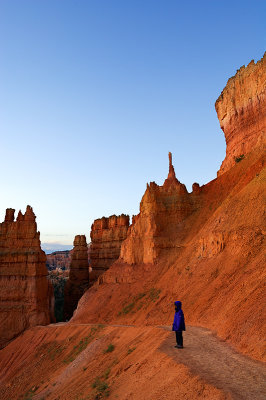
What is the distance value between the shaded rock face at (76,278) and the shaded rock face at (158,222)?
21.0 m

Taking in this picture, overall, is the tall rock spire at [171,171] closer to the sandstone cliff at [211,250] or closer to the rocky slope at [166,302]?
the rocky slope at [166,302]

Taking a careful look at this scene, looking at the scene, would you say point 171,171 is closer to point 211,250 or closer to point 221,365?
point 211,250

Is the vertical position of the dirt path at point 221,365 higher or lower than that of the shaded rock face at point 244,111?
lower

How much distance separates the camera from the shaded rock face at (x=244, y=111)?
32.2 metres

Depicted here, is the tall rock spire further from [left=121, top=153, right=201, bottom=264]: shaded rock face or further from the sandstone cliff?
[left=121, top=153, right=201, bottom=264]: shaded rock face

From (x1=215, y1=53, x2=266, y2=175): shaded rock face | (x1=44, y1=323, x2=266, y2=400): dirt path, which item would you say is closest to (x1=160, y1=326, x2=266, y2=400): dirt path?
(x1=44, y1=323, x2=266, y2=400): dirt path

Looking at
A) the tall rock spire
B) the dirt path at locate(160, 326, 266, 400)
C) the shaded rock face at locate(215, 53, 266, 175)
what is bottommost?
the dirt path at locate(160, 326, 266, 400)

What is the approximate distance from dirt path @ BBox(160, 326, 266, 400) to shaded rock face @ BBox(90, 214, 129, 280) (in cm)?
3872

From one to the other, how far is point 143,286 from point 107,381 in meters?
→ 17.0

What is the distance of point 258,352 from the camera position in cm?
1001

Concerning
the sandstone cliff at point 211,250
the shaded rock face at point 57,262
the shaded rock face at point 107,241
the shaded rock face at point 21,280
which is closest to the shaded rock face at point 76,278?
the shaded rock face at point 107,241

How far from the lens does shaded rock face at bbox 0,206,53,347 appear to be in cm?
3338

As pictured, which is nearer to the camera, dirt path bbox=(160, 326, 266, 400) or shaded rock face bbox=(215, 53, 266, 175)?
dirt path bbox=(160, 326, 266, 400)

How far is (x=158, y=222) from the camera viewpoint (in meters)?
31.6
